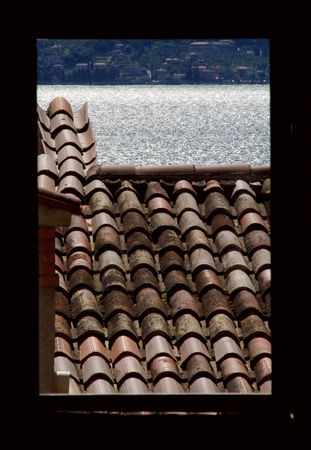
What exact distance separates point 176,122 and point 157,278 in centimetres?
7989

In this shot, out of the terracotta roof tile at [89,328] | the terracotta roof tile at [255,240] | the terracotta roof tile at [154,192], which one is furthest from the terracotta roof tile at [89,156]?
the terracotta roof tile at [89,328]

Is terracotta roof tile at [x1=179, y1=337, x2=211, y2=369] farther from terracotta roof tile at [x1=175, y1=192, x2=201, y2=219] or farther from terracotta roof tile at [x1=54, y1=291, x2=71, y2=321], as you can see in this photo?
terracotta roof tile at [x1=175, y1=192, x2=201, y2=219]

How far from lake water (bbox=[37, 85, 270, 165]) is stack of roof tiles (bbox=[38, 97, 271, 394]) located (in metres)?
52.5

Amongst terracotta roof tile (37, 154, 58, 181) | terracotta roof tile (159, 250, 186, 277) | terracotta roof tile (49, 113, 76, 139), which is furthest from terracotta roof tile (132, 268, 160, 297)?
terracotta roof tile (49, 113, 76, 139)

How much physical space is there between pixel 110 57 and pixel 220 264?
81409mm

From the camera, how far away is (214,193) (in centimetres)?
882

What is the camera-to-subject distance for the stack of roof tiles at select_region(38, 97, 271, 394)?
22.7 feet

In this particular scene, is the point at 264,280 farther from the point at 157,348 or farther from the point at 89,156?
the point at 89,156

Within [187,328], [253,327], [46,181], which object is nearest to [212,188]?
[46,181]

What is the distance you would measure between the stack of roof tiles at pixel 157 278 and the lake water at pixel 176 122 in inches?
2067
